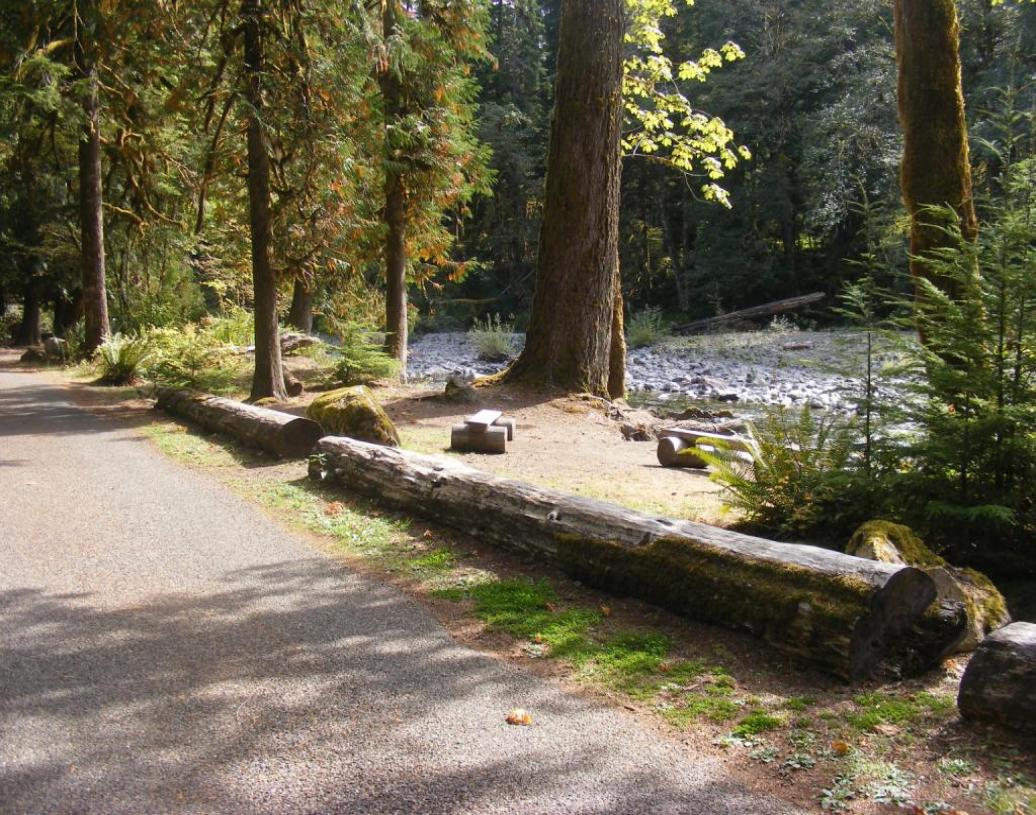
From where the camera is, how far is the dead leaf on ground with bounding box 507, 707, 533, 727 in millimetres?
3631

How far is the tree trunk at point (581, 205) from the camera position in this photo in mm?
13031

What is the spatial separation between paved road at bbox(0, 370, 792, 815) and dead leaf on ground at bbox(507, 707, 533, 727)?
5 centimetres

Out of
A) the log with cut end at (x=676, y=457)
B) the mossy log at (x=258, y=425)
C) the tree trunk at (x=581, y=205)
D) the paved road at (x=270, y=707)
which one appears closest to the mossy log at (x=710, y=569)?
the paved road at (x=270, y=707)

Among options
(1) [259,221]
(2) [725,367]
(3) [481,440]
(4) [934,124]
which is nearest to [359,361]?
(1) [259,221]

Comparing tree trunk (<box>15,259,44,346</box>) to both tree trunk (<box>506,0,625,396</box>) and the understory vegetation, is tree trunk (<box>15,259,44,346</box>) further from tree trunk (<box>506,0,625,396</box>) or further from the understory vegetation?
the understory vegetation

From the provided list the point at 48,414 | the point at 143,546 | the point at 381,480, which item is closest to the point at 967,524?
the point at 381,480

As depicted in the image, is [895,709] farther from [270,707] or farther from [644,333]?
[644,333]

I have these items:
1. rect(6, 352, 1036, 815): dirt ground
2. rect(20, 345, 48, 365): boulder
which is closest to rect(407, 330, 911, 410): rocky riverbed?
rect(20, 345, 48, 365): boulder

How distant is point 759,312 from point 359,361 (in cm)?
2320

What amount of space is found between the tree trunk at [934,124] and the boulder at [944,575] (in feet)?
11.4

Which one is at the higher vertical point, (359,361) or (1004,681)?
(359,361)

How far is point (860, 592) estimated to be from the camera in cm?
404

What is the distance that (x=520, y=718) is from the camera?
3656mm

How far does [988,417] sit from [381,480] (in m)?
4.68
